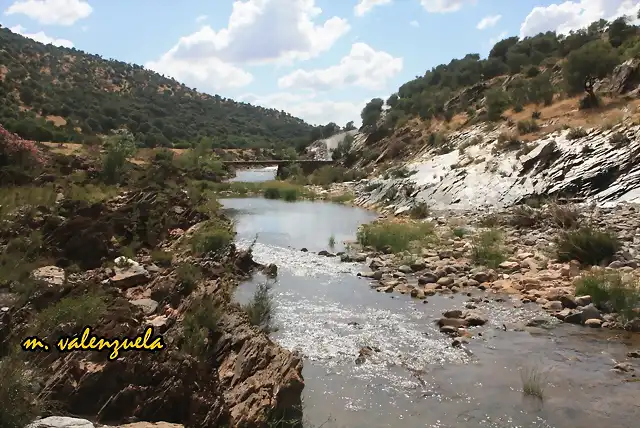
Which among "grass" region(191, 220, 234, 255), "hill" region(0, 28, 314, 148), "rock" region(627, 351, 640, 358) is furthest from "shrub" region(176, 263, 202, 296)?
"hill" region(0, 28, 314, 148)

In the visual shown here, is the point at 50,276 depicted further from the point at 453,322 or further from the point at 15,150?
the point at 15,150

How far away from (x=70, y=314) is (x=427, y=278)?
8.23 metres

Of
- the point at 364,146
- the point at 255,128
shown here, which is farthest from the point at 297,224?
the point at 255,128

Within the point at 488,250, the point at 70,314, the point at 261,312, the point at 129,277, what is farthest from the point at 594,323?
the point at 129,277

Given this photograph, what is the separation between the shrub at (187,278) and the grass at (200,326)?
1.56m

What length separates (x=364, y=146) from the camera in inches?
2279

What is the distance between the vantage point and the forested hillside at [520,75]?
97.8ft

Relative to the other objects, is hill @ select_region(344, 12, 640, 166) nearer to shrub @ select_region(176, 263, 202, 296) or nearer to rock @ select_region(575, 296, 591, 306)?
rock @ select_region(575, 296, 591, 306)

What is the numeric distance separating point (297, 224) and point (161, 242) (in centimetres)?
1025

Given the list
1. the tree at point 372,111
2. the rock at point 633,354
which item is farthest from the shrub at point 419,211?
the tree at point 372,111

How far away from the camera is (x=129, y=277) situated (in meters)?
9.32

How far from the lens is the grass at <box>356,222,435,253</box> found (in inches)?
627

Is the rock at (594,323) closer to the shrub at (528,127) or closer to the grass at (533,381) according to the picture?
the grass at (533,381)

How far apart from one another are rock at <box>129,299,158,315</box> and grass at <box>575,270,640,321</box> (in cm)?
741
